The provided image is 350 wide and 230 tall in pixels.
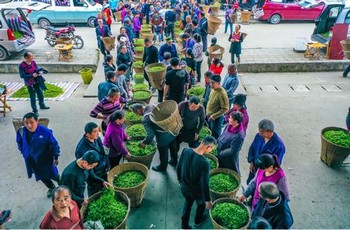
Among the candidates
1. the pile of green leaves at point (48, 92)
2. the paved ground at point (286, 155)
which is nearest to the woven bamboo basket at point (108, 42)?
the paved ground at point (286, 155)

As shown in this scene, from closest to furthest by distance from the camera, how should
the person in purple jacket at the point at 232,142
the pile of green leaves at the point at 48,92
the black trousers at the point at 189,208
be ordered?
the black trousers at the point at 189,208 < the person in purple jacket at the point at 232,142 < the pile of green leaves at the point at 48,92

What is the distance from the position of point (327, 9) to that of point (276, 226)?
12354 mm

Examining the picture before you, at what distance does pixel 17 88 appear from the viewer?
998 cm

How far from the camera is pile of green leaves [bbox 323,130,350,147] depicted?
18.8ft

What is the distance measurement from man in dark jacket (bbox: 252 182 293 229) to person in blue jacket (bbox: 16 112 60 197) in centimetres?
327

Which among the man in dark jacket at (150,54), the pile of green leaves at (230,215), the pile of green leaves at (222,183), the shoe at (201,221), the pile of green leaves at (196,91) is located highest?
the man in dark jacket at (150,54)

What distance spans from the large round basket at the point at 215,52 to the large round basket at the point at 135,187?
567cm

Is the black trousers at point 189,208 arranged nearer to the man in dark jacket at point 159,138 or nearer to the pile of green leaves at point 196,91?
the man in dark jacket at point 159,138

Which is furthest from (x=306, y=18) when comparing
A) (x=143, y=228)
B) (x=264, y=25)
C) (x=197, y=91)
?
(x=143, y=228)

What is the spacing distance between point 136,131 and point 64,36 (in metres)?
9.31

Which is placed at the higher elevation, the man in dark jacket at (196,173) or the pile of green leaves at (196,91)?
the man in dark jacket at (196,173)

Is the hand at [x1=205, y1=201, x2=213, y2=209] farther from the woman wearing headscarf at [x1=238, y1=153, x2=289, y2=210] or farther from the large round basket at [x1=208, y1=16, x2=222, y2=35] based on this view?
the large round basket at [x1=208, y1=16, x2=222, y2=35]

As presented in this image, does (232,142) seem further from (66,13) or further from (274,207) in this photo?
(66,13)

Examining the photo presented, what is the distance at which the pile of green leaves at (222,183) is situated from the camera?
181 inches
